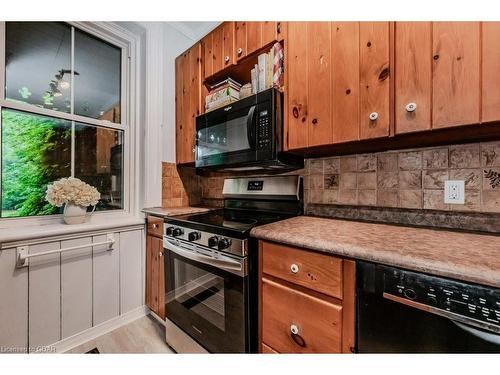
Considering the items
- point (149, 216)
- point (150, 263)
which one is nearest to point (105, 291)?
point (150, 263)

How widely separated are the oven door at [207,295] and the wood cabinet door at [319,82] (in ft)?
2.45

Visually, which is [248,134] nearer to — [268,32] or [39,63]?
[268,32]

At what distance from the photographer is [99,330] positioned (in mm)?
1534

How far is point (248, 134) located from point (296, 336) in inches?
40.0

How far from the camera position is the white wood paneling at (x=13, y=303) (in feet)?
3.85

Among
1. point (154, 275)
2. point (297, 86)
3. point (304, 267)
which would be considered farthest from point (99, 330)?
point (297, 86)

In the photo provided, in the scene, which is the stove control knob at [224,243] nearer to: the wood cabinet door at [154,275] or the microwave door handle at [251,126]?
the microwave door handle at [251,126]

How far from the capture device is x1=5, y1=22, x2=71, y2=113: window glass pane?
1367 millimetres

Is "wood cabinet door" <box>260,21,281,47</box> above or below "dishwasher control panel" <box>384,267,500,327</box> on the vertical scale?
above

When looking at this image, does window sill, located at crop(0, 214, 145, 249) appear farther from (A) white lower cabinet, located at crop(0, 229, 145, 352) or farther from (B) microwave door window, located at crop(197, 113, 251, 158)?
(B) microwave door window, located at crop(197, 113, 251, 158)

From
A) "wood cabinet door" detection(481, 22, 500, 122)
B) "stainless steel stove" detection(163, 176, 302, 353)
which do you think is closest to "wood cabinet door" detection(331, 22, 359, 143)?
"wood cabinet door" detection(481, 22, 500, 122)

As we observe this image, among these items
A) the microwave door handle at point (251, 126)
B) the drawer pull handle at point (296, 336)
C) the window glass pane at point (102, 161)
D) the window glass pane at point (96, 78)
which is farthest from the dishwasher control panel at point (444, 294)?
the window glass pane at point (96, 78)
